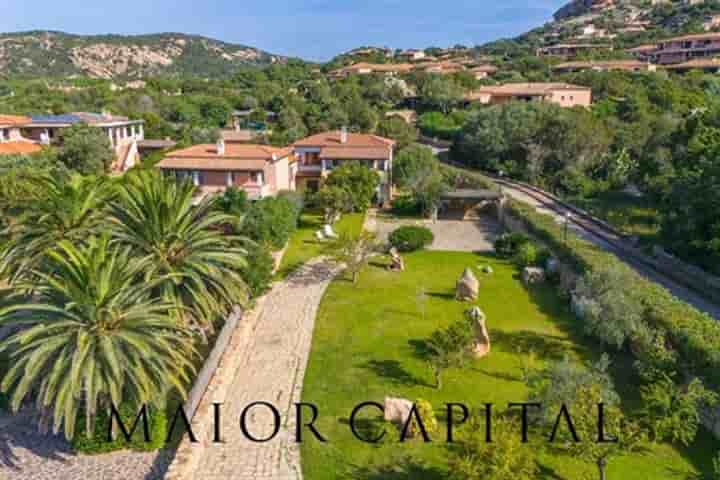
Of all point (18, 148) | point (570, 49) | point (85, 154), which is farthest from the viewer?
point (570, 49)

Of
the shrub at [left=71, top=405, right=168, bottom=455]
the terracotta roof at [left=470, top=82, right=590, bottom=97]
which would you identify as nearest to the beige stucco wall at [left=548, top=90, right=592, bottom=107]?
the terracotta roof at [left=470, top=82, right=590, bottom=97]

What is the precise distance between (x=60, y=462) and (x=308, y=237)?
25.0 meters

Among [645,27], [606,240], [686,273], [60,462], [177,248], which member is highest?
[645,27]

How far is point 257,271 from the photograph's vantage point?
25891mm

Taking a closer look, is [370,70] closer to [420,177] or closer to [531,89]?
[531,89]

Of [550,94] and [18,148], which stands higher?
[550,94]

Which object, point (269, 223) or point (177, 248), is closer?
point (177, 248)

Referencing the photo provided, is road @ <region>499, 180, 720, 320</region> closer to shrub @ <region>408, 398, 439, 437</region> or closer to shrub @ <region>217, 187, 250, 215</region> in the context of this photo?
shrub @ <region>408, 398, 439, 437</region>

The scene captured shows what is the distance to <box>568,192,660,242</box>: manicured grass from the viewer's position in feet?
135

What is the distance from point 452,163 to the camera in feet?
229

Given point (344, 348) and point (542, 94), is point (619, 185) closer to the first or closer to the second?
point (542, 94)

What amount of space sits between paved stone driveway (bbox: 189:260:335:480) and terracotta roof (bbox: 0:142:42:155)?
37.4m

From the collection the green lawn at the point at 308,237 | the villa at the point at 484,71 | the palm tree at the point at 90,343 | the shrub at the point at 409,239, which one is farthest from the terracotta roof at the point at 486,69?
the palm tree at the point at 90,343

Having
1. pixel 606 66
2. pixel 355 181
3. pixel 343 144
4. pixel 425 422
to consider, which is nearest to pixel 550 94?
pixel 606 66
